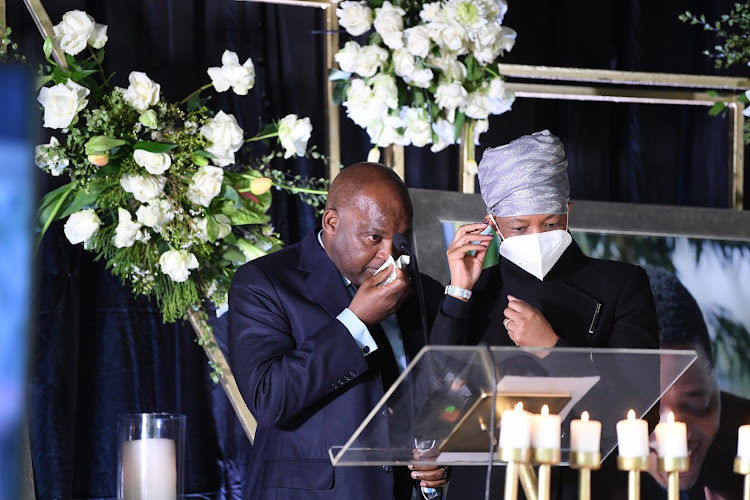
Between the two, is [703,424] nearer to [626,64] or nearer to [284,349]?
[626,64]

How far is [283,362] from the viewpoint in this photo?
84.5 inches

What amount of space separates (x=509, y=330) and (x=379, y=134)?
118 centimetres

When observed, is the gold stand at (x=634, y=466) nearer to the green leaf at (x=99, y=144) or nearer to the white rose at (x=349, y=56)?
the green leaf at (x=99, y=144)

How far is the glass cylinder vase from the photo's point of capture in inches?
92.0

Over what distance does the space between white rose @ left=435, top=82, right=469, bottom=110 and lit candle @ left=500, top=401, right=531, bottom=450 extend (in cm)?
160

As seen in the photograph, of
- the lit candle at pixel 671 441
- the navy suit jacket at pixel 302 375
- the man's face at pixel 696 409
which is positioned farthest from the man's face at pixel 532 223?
the man's face at pixel 696 409

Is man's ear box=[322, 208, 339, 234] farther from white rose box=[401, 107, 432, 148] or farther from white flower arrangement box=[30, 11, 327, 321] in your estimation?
white rose box=[401, 107, 432, 148]

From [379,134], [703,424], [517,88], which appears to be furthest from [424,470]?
[517,88]

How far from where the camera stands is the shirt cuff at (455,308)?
2102 mm

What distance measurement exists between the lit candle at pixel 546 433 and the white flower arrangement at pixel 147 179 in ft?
4.17

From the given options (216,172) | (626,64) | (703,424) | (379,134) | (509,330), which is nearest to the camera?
(509,330)

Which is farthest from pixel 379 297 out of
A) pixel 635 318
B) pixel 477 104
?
pixel 477 104

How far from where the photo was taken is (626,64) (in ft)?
12.4

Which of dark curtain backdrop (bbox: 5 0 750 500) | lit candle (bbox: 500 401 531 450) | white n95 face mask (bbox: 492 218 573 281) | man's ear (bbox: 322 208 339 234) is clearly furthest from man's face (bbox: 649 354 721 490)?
lit candle (bbox: 500 401 531 450)
